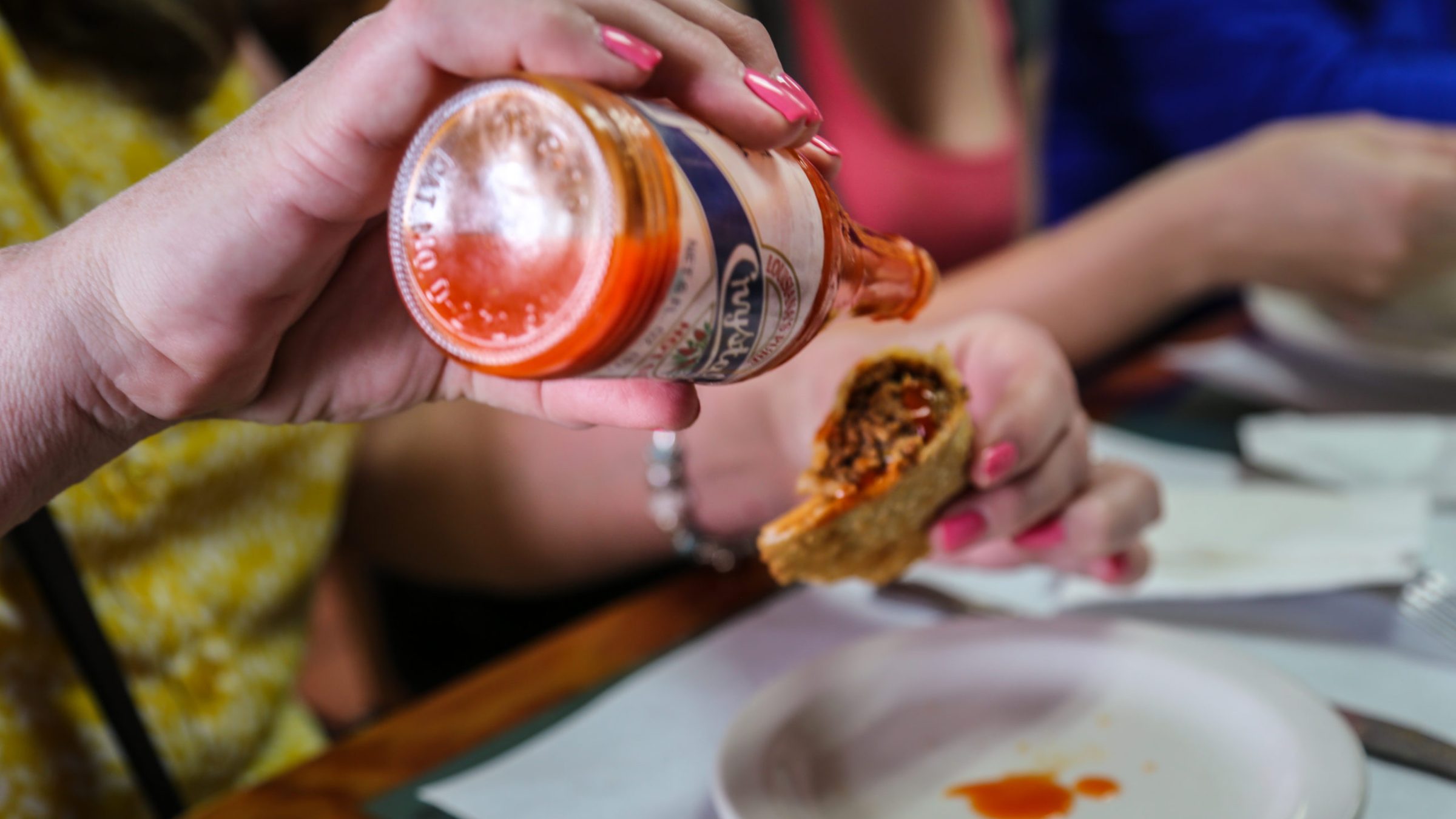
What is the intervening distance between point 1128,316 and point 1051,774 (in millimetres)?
760

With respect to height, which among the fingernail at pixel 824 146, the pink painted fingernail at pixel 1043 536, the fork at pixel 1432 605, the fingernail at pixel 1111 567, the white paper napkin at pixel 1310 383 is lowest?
the white paper napkin at pixel 1310 383

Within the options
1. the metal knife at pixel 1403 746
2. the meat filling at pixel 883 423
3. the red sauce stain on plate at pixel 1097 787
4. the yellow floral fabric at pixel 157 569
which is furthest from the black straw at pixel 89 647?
the metal knife at pixel 1403 746

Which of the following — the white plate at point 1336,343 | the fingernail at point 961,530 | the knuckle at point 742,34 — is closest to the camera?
the knuckle at point 742,34

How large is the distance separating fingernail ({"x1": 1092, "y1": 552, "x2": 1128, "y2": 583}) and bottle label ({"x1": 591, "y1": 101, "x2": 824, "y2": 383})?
15.6 inches

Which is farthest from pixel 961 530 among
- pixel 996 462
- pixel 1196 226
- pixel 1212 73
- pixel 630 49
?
pixel 1212 73

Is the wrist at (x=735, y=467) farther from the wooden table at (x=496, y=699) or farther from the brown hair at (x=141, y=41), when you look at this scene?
the brown hair at (x=141, y=41)

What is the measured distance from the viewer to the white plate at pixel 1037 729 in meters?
0.52


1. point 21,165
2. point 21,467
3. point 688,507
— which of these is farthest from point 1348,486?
point 21,165

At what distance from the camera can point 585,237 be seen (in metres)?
0.33

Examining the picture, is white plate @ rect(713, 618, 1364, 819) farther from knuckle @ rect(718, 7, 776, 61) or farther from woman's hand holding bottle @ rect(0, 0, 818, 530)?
knuckle @ rect(718, 7, 776, 61)

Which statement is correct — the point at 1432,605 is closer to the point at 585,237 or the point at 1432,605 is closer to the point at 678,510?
the point at 678,510

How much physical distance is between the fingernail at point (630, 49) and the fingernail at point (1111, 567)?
49cm

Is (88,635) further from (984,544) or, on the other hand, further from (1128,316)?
A: (1128,316)

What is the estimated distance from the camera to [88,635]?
0.69 m
